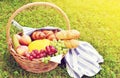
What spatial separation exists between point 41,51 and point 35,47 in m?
0.11

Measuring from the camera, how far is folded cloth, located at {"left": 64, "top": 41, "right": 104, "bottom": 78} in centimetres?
358

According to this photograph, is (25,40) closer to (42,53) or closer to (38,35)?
(38,35)

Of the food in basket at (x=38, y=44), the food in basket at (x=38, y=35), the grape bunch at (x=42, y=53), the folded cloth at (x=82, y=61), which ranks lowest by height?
the folded cloth at (x=82, y=61)

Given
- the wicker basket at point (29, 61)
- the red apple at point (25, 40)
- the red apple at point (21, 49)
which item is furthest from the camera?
the red apple at point (25, 40)

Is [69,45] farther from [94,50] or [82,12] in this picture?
[82,12]

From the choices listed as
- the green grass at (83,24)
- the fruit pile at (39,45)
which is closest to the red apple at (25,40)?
the fruit pile at (39,45)

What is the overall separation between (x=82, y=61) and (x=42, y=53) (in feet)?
1.82

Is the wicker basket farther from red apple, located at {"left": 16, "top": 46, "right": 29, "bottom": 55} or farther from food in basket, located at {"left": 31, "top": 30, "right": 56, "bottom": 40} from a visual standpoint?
food in basket, located at {"left": 31, "top": 30, "right": 56, "bottom": 40}

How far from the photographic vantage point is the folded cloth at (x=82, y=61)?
3.58m

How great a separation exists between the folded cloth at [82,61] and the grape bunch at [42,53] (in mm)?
328

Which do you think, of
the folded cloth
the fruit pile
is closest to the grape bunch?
the fruit pile

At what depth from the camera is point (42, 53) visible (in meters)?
3.37

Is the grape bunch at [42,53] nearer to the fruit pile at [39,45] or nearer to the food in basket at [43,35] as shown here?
the fruit pile at [39,45]

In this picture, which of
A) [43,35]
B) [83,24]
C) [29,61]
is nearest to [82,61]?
[43,35]
